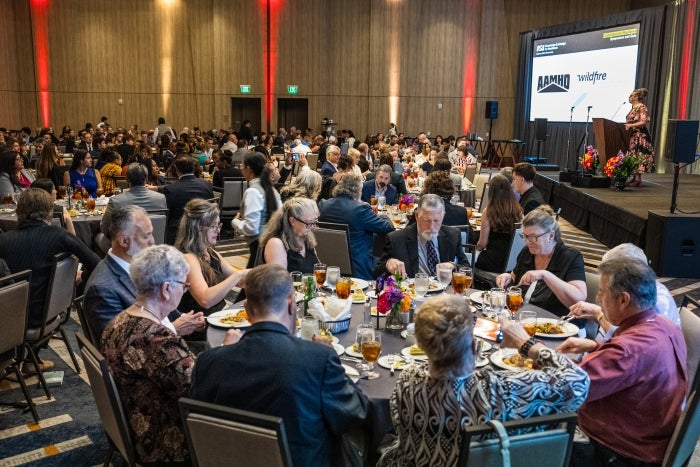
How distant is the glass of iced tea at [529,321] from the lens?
122 inches

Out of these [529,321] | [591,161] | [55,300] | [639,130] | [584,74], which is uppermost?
[584,74]

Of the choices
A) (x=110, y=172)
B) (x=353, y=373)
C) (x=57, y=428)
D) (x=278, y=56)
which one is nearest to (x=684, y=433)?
(x=353, y=373)

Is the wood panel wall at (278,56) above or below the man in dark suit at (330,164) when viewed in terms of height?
above

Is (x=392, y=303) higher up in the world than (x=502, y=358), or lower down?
higher up

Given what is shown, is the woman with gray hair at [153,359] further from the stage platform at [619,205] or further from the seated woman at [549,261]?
the stage platform at [619,205]

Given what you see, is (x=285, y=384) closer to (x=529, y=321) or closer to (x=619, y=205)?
(x=529, y=321)

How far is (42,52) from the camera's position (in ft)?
64.4

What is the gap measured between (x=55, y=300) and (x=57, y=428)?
763 millimetres

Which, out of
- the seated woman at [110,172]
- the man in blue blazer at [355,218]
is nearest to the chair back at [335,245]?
the man in blue blazer at [355,218]

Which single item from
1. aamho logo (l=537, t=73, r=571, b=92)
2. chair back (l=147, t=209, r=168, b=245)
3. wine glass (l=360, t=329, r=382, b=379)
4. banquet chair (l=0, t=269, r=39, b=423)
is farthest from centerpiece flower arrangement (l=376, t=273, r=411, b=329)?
aamho logo (l=537, t=73, r=571, b=92)

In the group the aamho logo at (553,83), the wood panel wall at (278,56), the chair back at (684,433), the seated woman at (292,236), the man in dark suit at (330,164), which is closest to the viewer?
the chair back at (684,433)

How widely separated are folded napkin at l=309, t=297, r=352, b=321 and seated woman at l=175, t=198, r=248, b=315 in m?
0.63

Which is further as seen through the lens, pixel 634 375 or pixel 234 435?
pixel 634 375

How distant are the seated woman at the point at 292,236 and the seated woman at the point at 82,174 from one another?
4745 millimetres
